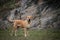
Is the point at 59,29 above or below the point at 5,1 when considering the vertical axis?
below

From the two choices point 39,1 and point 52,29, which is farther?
point 39,1

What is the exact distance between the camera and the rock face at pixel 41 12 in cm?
2002

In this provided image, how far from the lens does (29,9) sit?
2298cm

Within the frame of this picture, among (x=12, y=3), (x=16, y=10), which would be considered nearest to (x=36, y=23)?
(x=16, y=10)

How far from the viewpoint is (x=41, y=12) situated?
880 inches

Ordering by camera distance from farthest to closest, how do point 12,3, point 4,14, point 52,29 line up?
1. point 12,3
2. point 4,14
3. point 52,29

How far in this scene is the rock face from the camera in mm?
20016

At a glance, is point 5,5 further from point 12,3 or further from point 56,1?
point 56,1

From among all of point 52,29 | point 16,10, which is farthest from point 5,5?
point 52,29

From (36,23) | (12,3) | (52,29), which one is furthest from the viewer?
(12,3)

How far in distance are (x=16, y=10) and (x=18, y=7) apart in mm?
933

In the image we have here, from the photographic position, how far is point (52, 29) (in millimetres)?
18547

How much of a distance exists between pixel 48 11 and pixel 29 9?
1.86 metres

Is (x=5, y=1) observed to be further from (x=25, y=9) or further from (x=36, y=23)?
(x=36, y=23)
